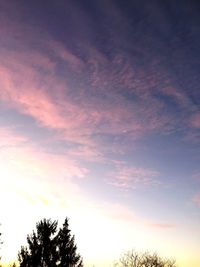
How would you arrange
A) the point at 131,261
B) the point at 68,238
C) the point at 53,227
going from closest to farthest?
the point at 53,227, the point at 68,238, the point at 131,261

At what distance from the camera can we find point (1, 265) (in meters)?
38.9

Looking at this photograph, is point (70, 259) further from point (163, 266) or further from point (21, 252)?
point (163, 266)

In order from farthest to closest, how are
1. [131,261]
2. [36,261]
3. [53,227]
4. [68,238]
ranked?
[131,261] → [68,238] → [53,227] → [36,261]

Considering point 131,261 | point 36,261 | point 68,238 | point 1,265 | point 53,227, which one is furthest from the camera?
point 131,261

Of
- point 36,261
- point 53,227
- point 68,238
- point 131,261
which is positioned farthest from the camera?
point 131,261

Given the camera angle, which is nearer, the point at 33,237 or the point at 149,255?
the point at 33,237

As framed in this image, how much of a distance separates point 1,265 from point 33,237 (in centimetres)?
1346

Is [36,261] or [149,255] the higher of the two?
[149,255]

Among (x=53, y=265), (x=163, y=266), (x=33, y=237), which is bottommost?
(x=53, y=265)

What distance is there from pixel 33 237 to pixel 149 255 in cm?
5590

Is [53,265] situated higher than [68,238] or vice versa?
[68,238]

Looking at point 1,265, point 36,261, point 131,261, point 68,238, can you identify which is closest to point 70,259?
point 68,238

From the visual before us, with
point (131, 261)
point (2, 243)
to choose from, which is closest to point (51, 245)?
point (2, 243)

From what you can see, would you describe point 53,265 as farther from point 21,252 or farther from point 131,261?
point 131,261
